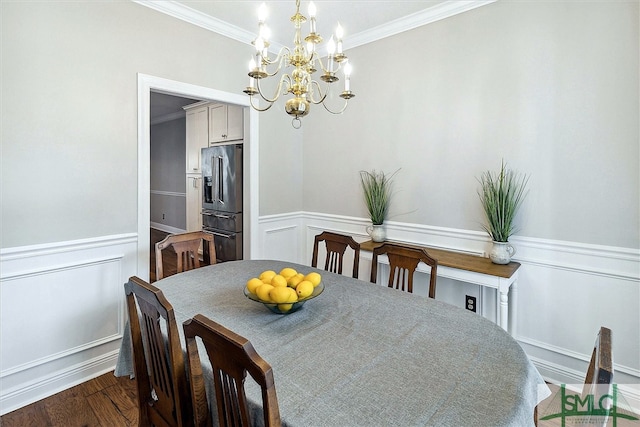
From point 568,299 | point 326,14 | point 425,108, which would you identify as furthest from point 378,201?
point 326,14

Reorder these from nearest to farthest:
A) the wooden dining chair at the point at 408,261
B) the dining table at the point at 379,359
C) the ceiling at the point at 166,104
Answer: the dining table at the point at 379,359 → the wooden dining chair at the point at 408,261 → the ceiling at the point at 166,104

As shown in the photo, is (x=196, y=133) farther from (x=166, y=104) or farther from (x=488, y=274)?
(x=488, y=274)

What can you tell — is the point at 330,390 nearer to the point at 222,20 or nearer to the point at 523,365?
the point at 523,365

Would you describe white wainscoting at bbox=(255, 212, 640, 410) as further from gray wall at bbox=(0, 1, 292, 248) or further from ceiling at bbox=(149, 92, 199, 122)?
ceiling at bbox=(149, 92, 199, 122)

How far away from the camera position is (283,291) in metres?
1.33

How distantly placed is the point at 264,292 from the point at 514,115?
2.12 m

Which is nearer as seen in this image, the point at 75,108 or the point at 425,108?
the point at 75,108

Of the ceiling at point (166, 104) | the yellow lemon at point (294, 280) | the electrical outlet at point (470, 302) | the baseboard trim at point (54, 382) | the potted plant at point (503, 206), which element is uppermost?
the ceiling at point (166, 104)

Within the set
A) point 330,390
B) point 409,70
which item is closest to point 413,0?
point 409,70

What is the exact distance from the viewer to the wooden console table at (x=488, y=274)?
2062 mm

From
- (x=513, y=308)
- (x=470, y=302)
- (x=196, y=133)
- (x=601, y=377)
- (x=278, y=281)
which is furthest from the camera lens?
(x=196, y=133)

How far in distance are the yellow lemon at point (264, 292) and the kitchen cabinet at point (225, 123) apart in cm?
320

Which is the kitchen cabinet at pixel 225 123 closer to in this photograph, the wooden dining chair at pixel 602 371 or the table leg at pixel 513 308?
the table leg at pixel 513 308

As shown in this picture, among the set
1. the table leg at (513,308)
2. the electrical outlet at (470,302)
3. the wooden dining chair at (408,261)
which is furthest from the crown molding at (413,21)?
the electrical outlet at (470,302)
